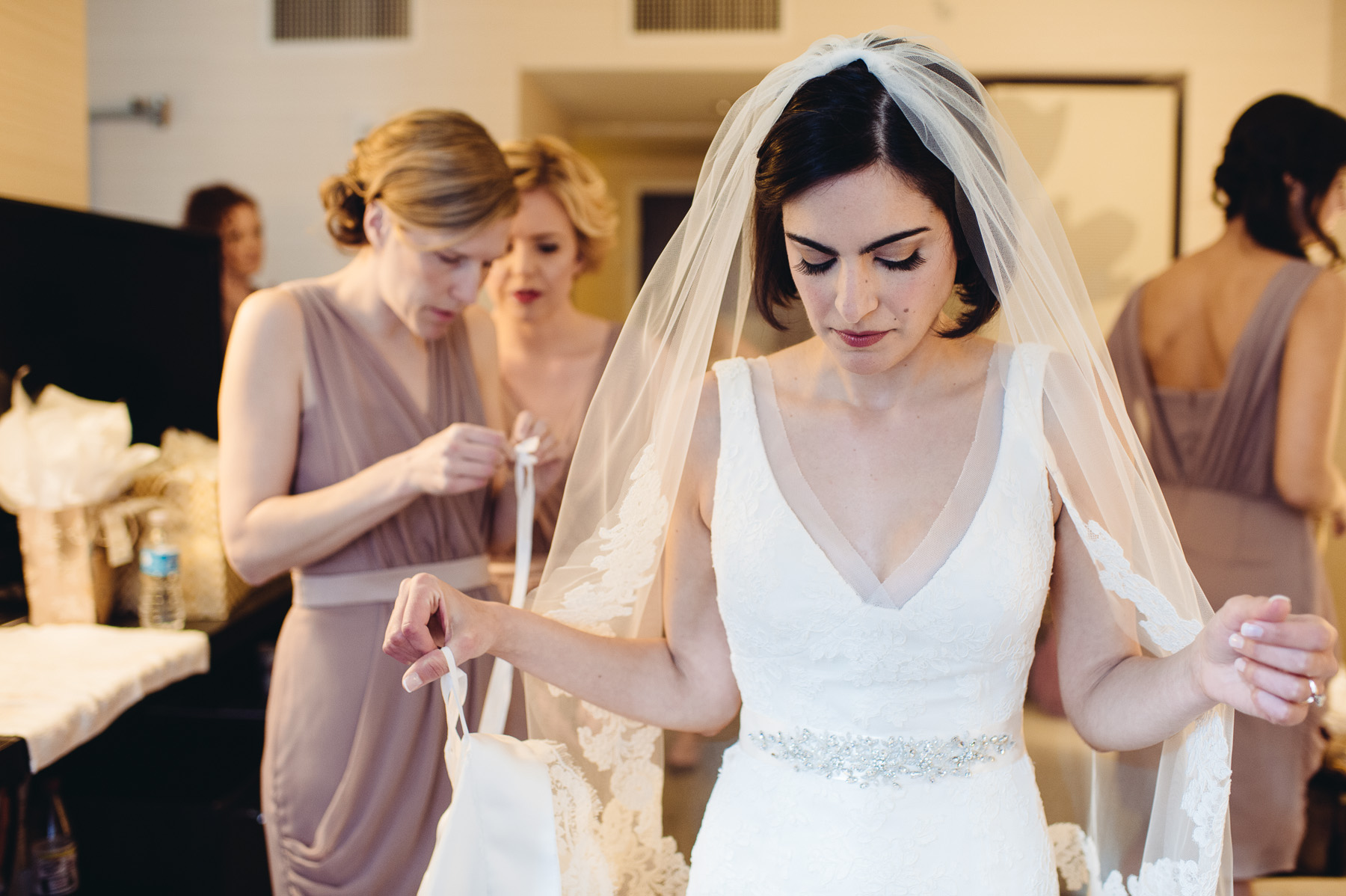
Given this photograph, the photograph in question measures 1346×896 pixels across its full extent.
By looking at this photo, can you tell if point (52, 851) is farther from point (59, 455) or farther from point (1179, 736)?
point (1179, 736)

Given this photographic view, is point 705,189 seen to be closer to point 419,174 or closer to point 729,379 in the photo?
point 729,379

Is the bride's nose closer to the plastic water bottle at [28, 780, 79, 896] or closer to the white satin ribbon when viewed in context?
the white satin ribbon

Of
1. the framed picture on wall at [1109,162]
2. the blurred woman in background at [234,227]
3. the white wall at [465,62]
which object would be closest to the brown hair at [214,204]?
the blurred woman in background at [234,227]

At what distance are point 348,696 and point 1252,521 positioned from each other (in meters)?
1.86

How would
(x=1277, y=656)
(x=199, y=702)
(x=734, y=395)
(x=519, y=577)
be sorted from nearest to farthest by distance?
(x=1277, y=656)
(x=734, y=395)
(x=519, y=577)
(x=199, y=702)

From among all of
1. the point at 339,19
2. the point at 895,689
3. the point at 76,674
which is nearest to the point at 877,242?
the point at 895,689

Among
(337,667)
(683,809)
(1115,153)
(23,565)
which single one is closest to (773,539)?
(683,809)

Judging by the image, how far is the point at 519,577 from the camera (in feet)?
4.73

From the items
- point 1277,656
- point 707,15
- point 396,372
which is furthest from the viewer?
point 707,15

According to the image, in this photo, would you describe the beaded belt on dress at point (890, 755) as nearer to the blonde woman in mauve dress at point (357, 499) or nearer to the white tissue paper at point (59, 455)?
the blonde woman in mauve dress at point (357, 499)

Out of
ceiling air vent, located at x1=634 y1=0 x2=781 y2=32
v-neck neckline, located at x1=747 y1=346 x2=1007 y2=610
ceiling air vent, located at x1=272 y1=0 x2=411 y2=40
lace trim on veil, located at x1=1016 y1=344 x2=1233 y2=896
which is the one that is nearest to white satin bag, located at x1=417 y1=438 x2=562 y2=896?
v-neck neckline, located at x1=747 y1=346 x2=1007 y2=610

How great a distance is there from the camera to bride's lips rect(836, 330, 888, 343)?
1.02 meters

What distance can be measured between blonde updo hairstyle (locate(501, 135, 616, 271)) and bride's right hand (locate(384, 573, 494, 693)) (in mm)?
1258

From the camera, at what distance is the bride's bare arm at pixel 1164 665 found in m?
0.79
